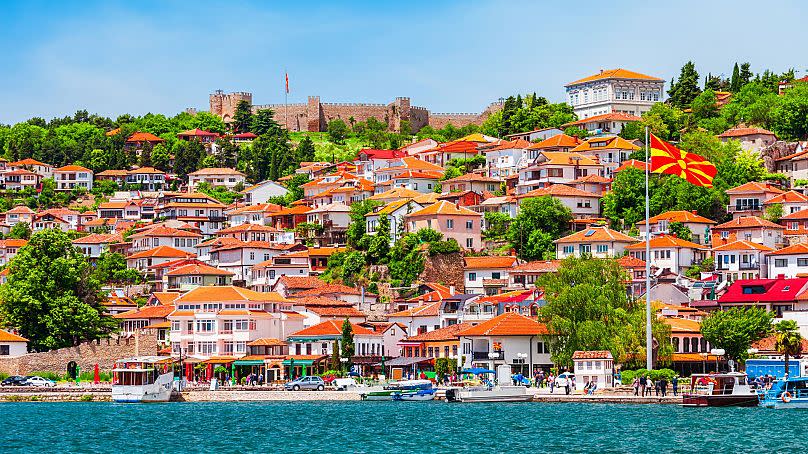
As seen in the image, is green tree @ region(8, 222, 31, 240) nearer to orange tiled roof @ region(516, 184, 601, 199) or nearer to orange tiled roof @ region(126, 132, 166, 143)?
orange tiled roof @ region(126, 132, 166, 143)

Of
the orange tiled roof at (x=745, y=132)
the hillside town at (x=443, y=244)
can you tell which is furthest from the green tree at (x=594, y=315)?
the orange tiled roof at (x=745, y=132)

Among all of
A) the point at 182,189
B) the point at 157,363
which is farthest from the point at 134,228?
the point at 157,363

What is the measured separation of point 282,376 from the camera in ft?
293

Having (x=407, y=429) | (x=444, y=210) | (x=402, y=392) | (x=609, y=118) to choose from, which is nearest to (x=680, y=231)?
(x=444, y=210)

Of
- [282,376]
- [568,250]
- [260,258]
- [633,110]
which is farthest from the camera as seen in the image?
[633,110]

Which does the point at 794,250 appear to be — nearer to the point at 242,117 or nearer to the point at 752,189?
the point at 752,189

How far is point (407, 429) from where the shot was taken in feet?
201

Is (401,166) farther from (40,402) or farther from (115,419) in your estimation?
(115,419)

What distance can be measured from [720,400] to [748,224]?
103ft

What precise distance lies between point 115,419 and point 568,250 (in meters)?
40.2

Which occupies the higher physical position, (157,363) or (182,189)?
(182,189)

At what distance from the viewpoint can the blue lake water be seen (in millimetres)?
53812

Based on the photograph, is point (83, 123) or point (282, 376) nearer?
point (282, 376)

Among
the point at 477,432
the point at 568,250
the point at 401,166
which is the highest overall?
the point at 401,166
